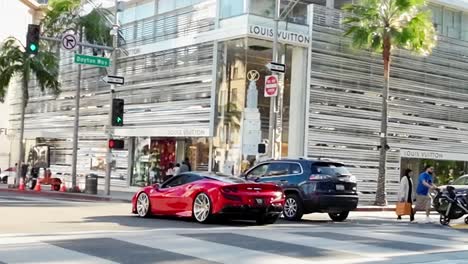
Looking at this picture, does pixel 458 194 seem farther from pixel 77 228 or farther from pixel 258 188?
pixel 77 228

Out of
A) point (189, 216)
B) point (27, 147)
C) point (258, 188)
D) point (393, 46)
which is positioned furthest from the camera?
point (27, 147)

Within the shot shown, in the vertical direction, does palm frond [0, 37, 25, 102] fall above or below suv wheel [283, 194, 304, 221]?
above

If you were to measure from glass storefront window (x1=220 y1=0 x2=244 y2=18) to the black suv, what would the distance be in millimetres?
12533

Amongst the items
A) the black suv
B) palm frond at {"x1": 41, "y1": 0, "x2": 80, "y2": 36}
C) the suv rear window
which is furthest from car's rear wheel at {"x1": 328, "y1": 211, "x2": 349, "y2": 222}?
palm frond at {"x1": 41, "y1": 0, "x2": 80, "y2": 36}

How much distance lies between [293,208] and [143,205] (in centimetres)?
414

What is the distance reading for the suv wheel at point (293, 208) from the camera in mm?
18559

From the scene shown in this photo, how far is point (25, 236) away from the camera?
12.0 meters

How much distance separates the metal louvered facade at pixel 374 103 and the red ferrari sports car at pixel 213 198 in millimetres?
14142

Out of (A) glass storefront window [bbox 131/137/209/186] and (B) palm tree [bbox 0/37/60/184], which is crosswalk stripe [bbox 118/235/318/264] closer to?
(A) glass storefront window [bbox 131/137/209/186]

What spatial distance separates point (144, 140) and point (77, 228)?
22.5 metres

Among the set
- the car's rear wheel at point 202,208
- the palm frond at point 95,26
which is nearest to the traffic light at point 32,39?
the palm frond at point 95,26

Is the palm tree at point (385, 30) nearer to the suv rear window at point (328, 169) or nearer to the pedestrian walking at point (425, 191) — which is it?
the pedestrian walking at point (425, 191)

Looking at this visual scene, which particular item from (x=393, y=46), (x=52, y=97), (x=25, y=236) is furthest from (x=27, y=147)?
(x=25, y=236)

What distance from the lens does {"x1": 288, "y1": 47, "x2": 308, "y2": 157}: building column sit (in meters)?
30.7
